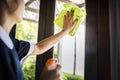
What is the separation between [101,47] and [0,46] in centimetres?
49

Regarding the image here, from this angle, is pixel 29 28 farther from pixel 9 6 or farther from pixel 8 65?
pixel 8 65

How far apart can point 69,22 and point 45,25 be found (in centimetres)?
31

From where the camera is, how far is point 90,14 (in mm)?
1131

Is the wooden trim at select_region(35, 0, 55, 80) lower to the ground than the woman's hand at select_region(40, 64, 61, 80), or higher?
higher

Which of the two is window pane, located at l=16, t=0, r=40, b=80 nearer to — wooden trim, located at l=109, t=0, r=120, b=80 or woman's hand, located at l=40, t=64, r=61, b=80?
wooden trim, located at l=109, t=0, r=120, b=80

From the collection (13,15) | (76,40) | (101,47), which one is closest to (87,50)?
(101,47)

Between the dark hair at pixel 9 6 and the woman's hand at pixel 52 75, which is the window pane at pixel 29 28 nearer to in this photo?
the dark hair at pixel 9 6

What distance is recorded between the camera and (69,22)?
1.13 m

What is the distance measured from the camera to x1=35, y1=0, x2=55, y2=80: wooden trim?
1365mm

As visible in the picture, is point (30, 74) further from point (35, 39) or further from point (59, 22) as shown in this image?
point (59, 22)

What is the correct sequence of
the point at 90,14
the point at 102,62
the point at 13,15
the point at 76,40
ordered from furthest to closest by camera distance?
1. the point at 76,40
2. the point at 90,14
3. the point at 102,62
4. the point at 13,15

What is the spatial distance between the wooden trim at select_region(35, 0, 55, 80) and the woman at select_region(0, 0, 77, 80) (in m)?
0.26

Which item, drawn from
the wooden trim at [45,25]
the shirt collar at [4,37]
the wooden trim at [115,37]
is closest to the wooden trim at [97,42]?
the wooden trim at [115,37]

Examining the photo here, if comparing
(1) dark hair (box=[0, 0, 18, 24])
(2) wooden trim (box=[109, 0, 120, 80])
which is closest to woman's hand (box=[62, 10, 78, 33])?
(2) wooden trim (box=[109, 0, 120, 80])
